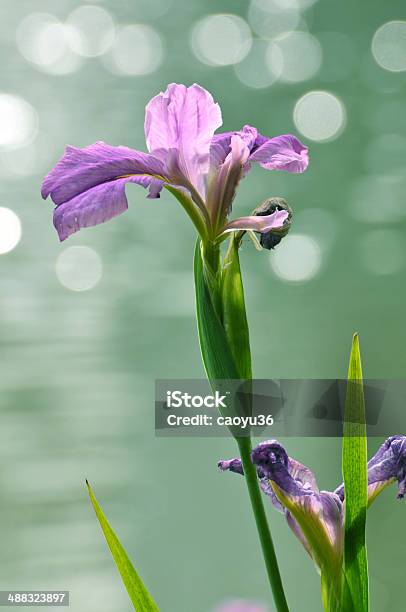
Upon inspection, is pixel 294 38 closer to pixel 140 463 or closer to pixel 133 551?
pixel 140 463

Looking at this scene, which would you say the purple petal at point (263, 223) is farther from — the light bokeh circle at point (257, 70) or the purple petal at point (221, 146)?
the light bokeh circle at point (257, 70)

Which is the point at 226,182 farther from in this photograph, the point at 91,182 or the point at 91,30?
the point at 91,30

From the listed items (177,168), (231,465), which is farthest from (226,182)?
(231,465)

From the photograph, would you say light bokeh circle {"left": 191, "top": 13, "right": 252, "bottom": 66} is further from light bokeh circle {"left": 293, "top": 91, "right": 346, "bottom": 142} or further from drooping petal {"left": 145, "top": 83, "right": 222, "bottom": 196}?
drooping petal {"left": 145, "top": 83, "right": 222, "bottom": 196}

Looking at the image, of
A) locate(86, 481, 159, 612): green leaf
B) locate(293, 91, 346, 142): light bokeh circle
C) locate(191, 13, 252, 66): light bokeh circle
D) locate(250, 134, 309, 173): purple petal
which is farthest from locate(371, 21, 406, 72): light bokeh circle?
locate(86, 481, 159, 612): green leaf

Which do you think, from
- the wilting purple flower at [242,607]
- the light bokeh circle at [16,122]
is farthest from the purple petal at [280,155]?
the light bokeh circle at [16,122]
